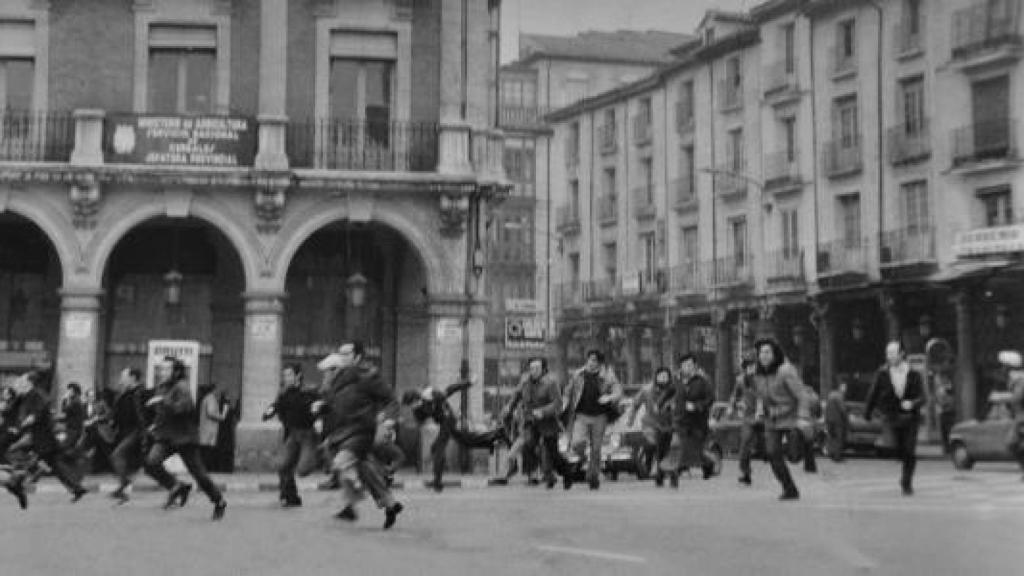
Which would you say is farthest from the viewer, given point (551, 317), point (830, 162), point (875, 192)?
point (551, 317)

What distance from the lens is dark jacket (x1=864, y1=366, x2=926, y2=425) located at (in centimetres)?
1553

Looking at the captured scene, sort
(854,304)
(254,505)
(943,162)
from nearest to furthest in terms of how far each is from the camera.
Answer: (254,505) → (943,162) → (854,304)

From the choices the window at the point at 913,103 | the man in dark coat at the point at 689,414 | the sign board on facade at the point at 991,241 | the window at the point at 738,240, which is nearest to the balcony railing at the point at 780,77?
the window at the point at 738,240

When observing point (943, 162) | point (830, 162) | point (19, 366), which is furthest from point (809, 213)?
point (19, 366)

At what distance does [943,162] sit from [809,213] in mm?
16040

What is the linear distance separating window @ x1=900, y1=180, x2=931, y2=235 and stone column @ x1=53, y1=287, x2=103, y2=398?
14244 mm

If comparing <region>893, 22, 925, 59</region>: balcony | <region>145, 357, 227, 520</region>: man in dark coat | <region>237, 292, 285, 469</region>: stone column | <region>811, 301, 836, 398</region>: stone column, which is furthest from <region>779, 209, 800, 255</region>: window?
<region>145, 357, 227, 520</region>: man in dark coat

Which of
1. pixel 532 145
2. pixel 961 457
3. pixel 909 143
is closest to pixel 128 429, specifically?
pixel 961 457

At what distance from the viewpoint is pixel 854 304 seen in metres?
29.5

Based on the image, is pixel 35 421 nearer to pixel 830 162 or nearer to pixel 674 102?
pixel 830 162

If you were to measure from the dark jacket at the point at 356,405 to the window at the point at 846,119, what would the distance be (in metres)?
26.0

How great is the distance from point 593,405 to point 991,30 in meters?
8.79

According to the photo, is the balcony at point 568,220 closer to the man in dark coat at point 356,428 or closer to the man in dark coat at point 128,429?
the man in dark coat at point 128,429

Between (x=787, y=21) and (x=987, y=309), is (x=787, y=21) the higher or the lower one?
the higher one
